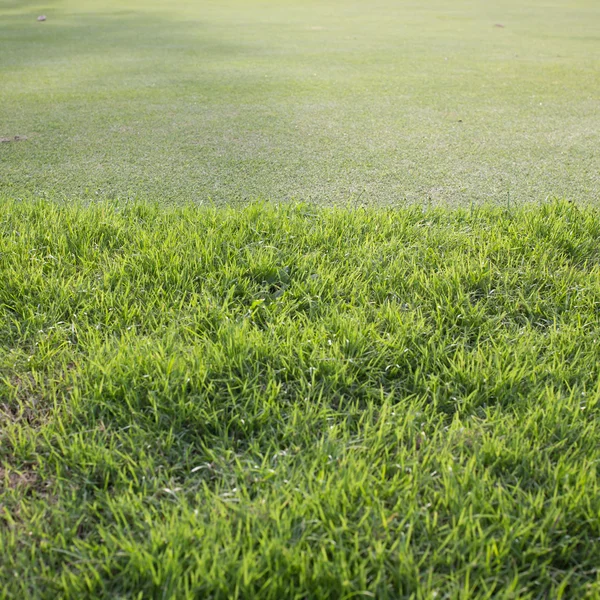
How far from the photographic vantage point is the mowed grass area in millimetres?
2520

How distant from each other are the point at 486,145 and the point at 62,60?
3903 millimetres

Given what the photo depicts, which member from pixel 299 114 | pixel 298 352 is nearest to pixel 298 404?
pixel 298 352

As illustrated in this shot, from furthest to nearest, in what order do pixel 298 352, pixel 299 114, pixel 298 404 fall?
pixel 299 114 < pixel 298 352 < pixel 298 404

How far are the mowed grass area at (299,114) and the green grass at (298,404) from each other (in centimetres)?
40

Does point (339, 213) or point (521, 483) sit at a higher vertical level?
point (339, 213)

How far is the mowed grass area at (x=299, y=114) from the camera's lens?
2520 millimetres

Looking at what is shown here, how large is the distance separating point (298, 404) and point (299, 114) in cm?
248

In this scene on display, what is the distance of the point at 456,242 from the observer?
202 centimetres

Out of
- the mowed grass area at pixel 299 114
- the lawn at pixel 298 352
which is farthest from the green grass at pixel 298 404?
the mowed grass area at pixel 299 114

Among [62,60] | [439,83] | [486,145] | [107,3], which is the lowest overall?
[486,145]

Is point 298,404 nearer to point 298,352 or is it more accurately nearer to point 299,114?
point 298,352

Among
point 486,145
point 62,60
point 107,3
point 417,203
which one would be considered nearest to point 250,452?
point 417,203

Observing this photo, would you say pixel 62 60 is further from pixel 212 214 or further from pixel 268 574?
pixel 268 574

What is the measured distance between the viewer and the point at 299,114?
3.43m
